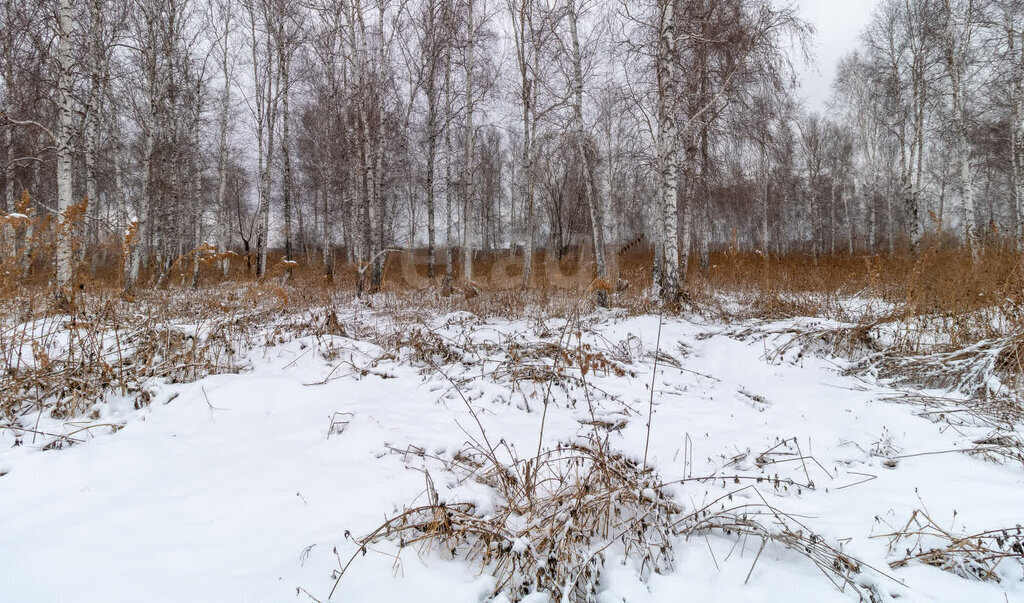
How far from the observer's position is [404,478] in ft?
6.29

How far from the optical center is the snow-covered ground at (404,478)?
4.25 ft

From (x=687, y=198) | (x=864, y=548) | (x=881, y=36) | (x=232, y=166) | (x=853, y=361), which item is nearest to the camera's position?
(x=864, y=548)

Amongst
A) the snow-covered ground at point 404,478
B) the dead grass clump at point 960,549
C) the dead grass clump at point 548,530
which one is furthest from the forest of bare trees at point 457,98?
the dead grass clump at point 960,549

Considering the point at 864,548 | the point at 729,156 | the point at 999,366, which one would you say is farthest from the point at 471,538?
the point at 729,156

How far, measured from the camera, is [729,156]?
431 inches

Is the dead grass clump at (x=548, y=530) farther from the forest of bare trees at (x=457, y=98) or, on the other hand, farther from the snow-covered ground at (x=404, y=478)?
the forest of bare trees at (x=457, y=98)

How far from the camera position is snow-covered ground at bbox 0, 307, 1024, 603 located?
51.0 inches

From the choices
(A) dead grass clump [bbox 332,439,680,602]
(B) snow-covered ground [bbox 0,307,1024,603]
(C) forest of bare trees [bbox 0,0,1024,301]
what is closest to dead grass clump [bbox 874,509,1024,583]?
(B) snow-covered ground [bbox 0,307,1024,603]

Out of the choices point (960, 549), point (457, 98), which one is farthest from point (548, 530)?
point (457, 98)

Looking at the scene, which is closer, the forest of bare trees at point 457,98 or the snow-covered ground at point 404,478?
the snow-covered ground at point 404,478

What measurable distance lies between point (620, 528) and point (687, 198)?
10595 millimetres

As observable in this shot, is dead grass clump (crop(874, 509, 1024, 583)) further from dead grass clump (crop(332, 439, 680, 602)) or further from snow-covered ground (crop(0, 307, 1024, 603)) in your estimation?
dead grass clump (crop(332, 439, 680, 602))

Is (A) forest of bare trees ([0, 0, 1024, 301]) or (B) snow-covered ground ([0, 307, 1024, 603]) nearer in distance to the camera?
(B) snow-covered ground ([0, 307, 1024, 603])

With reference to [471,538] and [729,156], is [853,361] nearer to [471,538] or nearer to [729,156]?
[471,538]
